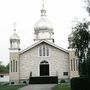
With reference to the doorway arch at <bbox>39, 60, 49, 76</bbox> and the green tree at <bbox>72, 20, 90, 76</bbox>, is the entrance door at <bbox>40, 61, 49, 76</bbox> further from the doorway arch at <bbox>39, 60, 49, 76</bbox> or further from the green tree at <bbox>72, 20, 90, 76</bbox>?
the green tree at <bbox>72, 20, 90, 76</bbox>

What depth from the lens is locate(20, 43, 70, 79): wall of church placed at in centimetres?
5425

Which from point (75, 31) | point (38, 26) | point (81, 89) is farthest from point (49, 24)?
point (81, 89)

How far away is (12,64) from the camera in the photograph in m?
54.5

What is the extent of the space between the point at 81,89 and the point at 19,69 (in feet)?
92.9

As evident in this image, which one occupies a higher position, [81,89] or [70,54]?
[70,54]

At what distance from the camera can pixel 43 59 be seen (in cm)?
5444

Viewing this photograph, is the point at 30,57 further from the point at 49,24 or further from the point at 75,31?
the point at 75,31

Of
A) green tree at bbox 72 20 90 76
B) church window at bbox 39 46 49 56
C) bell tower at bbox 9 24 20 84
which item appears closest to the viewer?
green tree at bbox 72 20 90 76

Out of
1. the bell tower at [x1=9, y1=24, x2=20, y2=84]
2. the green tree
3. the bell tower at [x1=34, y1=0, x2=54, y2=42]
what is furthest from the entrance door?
the green tree

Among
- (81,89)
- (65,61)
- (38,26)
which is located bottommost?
(81,89)

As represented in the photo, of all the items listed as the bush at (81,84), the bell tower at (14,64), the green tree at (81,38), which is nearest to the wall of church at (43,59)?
the bell tower at (14,64)

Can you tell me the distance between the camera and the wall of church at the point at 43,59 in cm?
5425

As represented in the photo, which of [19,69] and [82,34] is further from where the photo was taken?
[19,69]

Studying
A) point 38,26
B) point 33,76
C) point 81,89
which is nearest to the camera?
point 81,89
